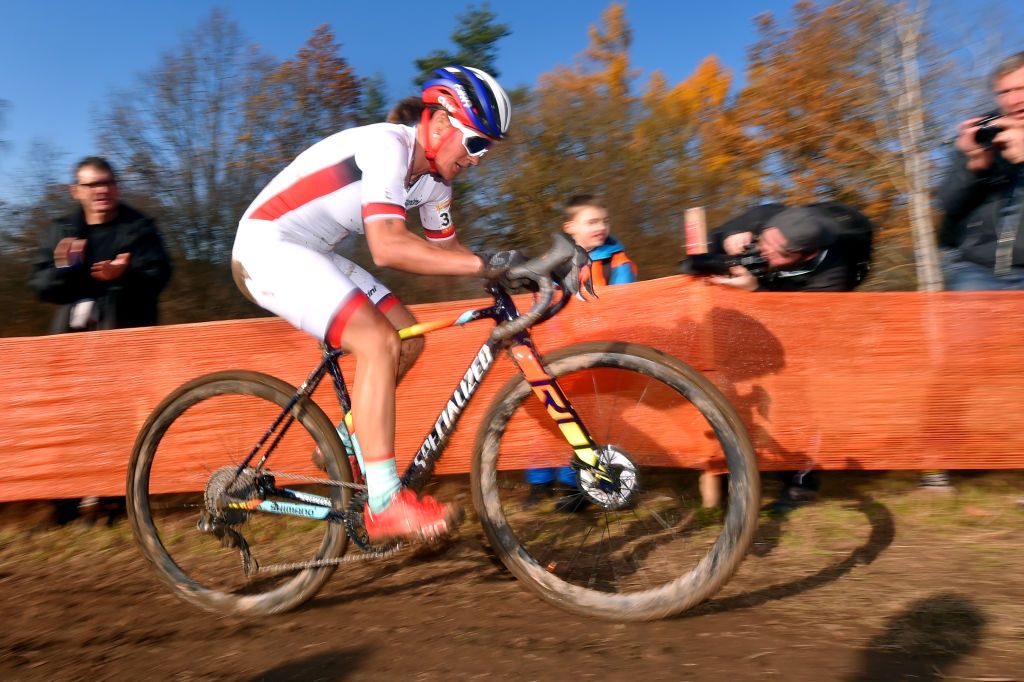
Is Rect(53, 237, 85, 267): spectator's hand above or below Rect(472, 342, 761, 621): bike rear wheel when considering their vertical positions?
above

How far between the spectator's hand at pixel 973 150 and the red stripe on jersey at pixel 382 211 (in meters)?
3.01

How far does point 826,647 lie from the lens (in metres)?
2.50

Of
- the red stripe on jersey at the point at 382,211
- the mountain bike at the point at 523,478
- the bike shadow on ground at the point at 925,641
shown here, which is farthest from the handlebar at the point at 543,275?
the bike shadow on ground at the point at 925,641

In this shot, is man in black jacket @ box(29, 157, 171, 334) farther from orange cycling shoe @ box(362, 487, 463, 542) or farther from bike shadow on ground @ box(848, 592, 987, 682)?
bike shadow on ground @ box(848, 592, 987, 682)

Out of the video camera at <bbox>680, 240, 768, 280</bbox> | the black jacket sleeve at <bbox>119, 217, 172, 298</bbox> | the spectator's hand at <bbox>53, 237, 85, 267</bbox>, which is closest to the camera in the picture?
the video camera at <bbox>680, 240, 768, 280</bbox>

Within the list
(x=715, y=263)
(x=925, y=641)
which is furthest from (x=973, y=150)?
(x=925, y=641)

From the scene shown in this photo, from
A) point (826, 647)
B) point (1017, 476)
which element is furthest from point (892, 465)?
point (826, 647)

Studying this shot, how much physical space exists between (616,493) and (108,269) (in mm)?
3740

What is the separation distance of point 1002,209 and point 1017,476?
1.40 meters

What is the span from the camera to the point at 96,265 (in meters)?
4.86

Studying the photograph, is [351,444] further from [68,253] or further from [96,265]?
[68,253]

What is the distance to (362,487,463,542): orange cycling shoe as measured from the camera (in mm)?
2775

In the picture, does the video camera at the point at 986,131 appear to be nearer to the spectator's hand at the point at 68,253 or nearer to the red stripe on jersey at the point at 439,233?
the red stripe on jersey at the point at 439,233

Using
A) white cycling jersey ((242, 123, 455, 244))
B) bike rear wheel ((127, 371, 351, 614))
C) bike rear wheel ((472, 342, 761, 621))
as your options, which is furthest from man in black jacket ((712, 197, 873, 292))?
bike rear wheel ((127, 371, 351, 614))
